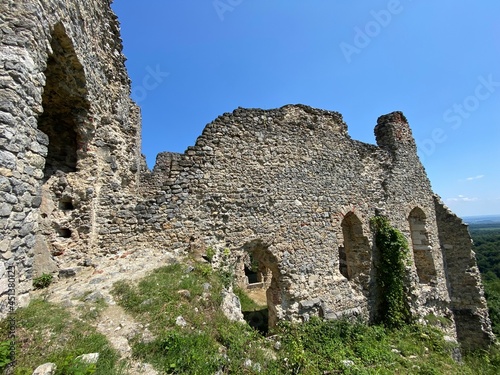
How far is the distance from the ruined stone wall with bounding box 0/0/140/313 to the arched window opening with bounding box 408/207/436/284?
447 inches

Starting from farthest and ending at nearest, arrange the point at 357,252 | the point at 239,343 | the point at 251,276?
the point at 251,276
the point at 357,252
the point at 239,343

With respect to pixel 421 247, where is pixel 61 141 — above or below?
above

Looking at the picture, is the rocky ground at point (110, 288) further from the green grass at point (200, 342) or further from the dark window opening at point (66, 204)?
the dark window opening at point (66, 204)

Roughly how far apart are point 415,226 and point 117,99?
12294mm

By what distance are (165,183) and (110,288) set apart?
2622mm

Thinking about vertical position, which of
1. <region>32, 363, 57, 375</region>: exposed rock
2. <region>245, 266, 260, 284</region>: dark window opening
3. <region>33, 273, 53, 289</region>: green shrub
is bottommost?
<region>245, 266, 260, 284</region>: dark window opening

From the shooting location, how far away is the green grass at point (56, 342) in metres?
2.70

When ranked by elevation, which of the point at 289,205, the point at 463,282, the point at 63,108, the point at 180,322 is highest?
the point at 63,108

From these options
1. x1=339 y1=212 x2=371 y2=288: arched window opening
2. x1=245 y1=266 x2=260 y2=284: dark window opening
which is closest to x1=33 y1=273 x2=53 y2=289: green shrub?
x1=339 y1=212 x2=371 y2=288: arched window opening

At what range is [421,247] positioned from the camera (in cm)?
1116

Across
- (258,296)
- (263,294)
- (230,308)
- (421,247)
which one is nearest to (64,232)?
(230,308)

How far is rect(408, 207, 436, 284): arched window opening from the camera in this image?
1097 centimetres

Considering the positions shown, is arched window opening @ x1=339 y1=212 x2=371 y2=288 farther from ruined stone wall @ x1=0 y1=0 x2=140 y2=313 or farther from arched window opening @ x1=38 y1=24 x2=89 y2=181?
arched window opening @ x1=38 y1=24 x2=89 y2=181

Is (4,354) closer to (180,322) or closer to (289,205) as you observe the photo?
(180,322)
